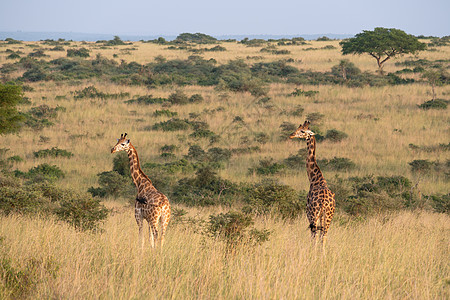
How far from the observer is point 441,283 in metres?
5.85

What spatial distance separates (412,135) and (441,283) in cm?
1813

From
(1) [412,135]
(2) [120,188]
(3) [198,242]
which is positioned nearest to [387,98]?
(1) [412,135]

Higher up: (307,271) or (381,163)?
(307,271)

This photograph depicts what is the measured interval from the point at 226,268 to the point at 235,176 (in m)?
11.9

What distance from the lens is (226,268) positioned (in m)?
5.87

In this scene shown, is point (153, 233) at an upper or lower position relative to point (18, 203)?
upper

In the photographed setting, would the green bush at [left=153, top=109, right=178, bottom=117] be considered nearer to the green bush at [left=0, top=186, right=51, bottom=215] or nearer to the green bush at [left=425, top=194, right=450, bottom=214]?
the green bush at [left=425, top=194, right=450, bottom=214]

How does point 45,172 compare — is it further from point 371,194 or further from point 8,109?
point 371,194

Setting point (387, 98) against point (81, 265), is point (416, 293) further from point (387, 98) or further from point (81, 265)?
point (387, 98)

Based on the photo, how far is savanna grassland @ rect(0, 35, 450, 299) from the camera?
5.47 meters

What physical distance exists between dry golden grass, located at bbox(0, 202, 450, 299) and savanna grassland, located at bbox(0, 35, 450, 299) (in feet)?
0.12

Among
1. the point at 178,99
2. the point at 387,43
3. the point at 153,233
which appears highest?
the point at 387,43

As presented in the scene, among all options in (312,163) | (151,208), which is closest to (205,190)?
(312,163)

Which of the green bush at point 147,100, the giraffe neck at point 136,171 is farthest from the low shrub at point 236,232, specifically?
the green bush at point 147,100
